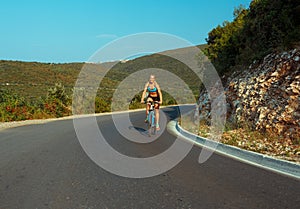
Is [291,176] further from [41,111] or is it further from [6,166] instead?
[41,111]

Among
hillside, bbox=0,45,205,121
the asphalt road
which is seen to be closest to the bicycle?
the asphalt road

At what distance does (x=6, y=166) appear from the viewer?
633cm

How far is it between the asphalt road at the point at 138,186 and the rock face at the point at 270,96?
294 centimetres

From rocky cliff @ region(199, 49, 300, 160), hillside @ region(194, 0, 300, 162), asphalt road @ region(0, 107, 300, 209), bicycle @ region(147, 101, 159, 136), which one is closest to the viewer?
asphalt road @ region(0, 107, 300, 209)

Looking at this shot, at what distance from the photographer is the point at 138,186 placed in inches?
197

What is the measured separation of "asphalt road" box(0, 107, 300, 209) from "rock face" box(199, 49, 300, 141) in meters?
2.94

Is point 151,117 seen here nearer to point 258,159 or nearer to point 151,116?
point 151,116

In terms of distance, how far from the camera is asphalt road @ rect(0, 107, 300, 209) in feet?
13.9

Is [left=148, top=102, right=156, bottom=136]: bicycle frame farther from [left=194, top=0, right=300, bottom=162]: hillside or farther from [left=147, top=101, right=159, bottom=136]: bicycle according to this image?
[left=194, top=0, right=300, bottom=162]: hillside

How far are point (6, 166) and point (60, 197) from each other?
2480mm

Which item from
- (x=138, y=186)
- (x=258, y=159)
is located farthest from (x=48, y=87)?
(x=138, y=186)

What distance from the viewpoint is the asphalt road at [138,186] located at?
4.23 meters

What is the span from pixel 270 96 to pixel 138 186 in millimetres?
6826

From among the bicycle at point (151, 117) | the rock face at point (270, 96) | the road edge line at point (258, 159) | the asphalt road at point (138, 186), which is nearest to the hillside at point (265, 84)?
the rock face at point (270, 96)
